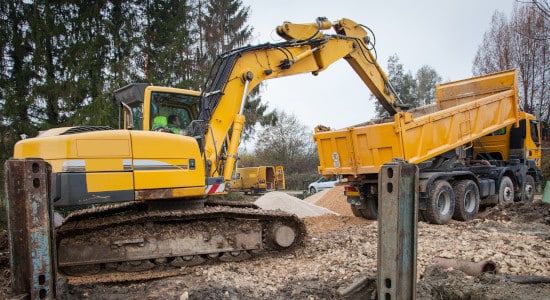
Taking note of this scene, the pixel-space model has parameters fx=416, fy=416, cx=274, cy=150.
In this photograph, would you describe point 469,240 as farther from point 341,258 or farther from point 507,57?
point 507,57

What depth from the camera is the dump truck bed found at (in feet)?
26.3

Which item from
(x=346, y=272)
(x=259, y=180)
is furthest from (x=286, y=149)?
(x=346, y=272)

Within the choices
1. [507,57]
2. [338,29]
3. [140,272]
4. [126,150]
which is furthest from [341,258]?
[507,57]

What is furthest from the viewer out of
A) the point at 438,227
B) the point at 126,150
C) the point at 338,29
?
the point at 338,29

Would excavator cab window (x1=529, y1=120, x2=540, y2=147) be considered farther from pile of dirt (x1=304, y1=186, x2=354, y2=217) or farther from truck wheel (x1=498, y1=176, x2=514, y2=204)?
pile of dirt (x1=304, y1=186, x2=354, y2=217)

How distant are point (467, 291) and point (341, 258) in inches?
81.6

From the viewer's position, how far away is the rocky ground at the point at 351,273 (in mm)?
3814

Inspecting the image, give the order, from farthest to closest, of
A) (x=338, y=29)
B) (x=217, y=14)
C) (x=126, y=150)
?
(x=217, y=14)
(x=338, y=29)
(x=126, y=150)

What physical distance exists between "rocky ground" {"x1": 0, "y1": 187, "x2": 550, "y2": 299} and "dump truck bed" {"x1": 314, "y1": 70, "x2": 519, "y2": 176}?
160 cm

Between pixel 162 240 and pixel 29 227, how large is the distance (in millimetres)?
2437

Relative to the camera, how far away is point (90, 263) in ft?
16.4

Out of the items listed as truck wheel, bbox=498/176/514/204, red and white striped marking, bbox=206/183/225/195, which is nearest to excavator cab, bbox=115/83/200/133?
red and white striped marking, bbox=206/183/225/195

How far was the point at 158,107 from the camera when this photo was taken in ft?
20.6

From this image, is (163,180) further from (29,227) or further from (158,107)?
(29,227)
